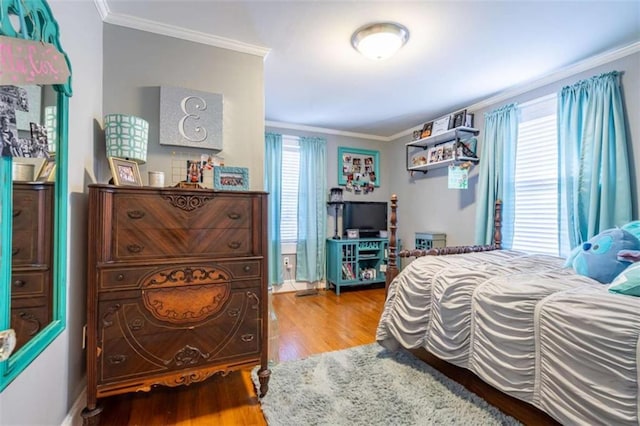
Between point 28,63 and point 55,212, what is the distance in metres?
0.59

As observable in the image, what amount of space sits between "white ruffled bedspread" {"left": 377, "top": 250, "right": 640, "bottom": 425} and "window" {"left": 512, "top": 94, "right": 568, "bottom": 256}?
74 centimetres

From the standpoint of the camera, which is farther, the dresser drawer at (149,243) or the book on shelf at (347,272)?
the book on shelf at (347,272)

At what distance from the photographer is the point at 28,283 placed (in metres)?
1.02

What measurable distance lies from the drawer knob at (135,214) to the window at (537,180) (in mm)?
3230

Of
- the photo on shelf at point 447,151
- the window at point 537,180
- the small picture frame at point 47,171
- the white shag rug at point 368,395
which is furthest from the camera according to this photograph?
the photo on shelf at point 447,151

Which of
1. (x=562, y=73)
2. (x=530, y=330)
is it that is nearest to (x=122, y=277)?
(x=530, y=330)

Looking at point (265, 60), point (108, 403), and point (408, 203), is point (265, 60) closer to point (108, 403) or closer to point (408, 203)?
point (108, 403)

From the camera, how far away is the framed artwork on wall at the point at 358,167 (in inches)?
174

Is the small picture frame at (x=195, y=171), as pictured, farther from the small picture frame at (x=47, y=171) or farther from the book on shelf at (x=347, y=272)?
the book on shelf at (x=347, y=272)

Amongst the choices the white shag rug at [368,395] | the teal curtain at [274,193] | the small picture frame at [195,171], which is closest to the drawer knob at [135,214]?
the small picture frame at [195,171]

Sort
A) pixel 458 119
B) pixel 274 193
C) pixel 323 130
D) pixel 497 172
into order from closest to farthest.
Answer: pixel 497 172, pixel 458 119, pixel 274 193, pixel 323 130

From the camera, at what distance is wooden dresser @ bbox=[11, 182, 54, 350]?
0.93m

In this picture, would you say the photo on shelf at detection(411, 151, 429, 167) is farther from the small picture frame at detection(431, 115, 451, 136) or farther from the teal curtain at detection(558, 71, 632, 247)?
the teal curtain at detection(558, 71, 632, 247)

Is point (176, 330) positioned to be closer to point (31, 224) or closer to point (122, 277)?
point (122, 277)
